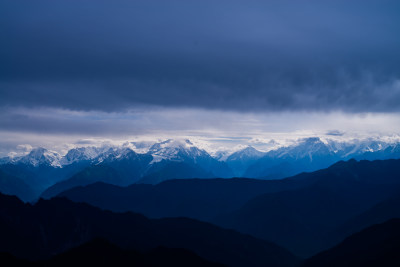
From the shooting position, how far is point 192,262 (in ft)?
588

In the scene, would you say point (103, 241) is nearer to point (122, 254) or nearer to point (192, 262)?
point (122, 254)

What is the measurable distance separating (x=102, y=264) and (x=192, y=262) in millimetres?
44408

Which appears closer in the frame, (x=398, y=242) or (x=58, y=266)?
(x=58, y=266)

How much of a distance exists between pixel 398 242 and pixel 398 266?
89.6ft

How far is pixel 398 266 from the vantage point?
169 m

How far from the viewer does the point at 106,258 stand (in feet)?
518

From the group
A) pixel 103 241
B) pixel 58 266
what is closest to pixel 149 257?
pixel 103 241

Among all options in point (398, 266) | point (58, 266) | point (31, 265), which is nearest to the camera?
point (31, 265)

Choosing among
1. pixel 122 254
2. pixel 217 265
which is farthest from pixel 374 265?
pixel 122 254

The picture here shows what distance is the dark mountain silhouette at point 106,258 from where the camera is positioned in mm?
149750

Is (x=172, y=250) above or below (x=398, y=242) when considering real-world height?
below

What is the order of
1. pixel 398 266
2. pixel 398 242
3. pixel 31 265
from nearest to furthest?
1. pixel 31 265
2. pixel 398 266
3. pixel 398 242

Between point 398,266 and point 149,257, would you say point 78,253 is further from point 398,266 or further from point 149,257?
point 398,266

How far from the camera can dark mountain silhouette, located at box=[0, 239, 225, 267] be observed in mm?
149750
